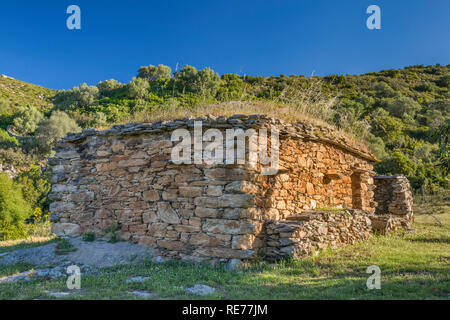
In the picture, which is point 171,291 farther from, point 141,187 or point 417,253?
point 417,253

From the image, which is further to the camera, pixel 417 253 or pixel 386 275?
pixel 417 253

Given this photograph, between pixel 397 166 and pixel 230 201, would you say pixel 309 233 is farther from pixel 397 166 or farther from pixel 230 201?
pixel 397 166

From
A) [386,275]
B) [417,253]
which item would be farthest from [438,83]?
[386,275]

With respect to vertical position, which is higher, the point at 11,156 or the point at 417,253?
the point at 11,156

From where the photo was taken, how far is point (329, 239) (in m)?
6.23

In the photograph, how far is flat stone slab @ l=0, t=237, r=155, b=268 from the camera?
217 inches

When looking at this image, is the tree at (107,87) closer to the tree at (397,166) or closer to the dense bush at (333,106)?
the dense bush at (333,106)

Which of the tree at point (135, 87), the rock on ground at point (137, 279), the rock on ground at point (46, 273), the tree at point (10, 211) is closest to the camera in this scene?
the rock on ground at point (137, 279)

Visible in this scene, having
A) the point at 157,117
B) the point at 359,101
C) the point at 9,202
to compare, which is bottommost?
the point at 9,202

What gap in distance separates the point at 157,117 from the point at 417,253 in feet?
20.1

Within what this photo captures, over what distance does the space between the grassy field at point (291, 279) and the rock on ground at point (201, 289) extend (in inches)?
3.6

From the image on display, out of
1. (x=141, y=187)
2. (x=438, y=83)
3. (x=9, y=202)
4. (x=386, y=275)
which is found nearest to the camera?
(x=386, y=275)

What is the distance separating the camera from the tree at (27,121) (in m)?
22.3

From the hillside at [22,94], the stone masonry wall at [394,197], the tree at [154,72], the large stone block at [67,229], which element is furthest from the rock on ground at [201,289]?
the hillside at [22,94]
